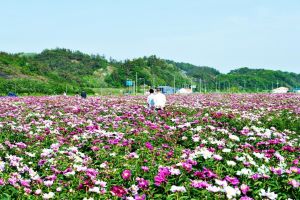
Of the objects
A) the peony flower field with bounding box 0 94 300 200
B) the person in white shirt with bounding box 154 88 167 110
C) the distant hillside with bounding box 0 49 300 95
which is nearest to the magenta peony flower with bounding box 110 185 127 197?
the peony flower field with bounding box 0 94 300 200

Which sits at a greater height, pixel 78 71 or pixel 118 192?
pixel 78 71

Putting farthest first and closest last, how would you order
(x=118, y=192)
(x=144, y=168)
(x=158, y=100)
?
1. (x=158, y=100)
2. (x=144, y=168)
3. (x=118, y=192)

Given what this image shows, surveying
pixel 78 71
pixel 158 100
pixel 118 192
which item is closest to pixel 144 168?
pixel 118 192

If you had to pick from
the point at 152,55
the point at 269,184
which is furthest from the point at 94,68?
the point at 269,184

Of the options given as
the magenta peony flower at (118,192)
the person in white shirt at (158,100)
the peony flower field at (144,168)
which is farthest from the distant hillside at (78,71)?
the magenta peony flower at (118,192)

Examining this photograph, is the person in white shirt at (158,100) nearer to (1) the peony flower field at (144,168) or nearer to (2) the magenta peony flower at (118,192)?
(1) the peony flower field at (144,168)

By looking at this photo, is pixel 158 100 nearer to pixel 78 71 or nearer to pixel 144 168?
pixel 144 168

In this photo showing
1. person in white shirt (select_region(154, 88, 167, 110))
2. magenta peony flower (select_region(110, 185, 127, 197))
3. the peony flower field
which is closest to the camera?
magenta peony flower (select_region(110, 185, 127, 197))

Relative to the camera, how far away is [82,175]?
457 cm

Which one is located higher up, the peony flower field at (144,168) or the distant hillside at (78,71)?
the distant hillside at (78,71)

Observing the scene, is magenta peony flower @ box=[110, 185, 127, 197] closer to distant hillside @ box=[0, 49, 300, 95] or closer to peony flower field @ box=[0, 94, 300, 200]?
peony flower field @ box=[0, 94, 300, 200]

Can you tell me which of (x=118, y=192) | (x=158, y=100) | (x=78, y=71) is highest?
(x=78, y=71)

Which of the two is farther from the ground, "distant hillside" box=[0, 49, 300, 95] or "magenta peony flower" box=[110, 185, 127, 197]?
"distant hillside" box=[0, 49, 300, 95]

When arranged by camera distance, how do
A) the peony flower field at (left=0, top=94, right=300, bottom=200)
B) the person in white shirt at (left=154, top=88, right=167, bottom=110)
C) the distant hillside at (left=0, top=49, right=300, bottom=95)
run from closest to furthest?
the peony flower field at (left=0, top=94, right=300, bottom=200) < the person in white shirt at (left=154, top=88, right=167, bottom=110) < the distant hillside at (left=0, top=49, right=300, bottom=95)
